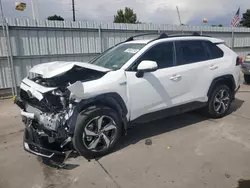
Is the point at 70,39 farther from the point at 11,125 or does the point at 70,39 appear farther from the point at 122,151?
the point at 122,151

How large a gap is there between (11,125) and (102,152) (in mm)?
2882

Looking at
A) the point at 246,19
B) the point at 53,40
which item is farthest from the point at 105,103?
the point at 246,19

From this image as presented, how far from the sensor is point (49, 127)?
3.29 m

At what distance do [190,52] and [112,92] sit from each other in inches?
80.8

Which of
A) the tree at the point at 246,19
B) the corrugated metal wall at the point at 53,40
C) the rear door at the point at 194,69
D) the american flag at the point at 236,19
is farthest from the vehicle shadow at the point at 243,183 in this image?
the tree at the point at 246,19

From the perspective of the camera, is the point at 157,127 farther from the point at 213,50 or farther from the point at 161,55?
the point at 213,50

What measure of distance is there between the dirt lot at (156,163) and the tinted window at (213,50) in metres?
1.54

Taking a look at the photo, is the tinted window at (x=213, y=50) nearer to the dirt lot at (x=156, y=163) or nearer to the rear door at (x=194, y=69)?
the rear door at (x=194, y=69)

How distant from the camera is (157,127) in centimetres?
492

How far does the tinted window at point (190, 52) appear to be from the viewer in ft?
14.7

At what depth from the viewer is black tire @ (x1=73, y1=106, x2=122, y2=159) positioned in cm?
334

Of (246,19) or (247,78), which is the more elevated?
(246,19)

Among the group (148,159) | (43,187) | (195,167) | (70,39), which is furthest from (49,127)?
(70,39)

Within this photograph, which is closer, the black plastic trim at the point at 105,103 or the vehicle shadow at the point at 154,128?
the black plastic trim at the point at 105,103
